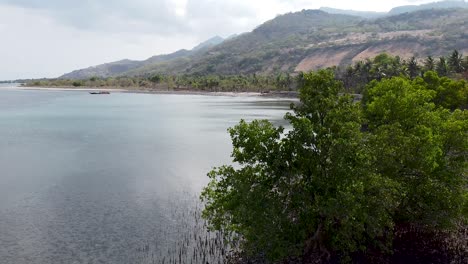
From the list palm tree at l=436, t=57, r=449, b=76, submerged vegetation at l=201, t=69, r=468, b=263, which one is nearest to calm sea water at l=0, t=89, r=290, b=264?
submerged vegetation at l=201, t=69, r=468, b=263

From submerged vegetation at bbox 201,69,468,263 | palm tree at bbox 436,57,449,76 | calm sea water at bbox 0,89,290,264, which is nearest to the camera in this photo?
submerged vegetation at bbox 201,69,468,263

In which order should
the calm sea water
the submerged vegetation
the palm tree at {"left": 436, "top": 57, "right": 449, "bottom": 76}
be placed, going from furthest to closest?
the palm tree at {"left": 436, "top": 57, "right": 449, "bottom": 76}, the calm sea water, the submerged vegetation

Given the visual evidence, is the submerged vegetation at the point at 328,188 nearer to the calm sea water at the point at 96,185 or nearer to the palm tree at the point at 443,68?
the calm sea water at the point at 96,185

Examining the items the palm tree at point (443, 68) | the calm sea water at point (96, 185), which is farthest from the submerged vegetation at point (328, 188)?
the palm tree at point (443, 68)

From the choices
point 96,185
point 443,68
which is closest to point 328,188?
point 96,185

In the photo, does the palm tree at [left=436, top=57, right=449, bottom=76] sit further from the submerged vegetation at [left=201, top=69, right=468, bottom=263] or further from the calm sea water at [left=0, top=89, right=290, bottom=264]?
the submerged vegetation at [left=201, top=69, right=468, bottom=263]

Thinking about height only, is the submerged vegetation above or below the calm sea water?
above

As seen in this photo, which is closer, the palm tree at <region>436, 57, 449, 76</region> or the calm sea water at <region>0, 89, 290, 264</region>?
the calm sea water at <region>0, 89, 290, 264</region>

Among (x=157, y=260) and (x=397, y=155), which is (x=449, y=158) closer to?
(x=397, y=155)

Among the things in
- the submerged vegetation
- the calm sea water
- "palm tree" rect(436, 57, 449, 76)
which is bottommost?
the calm sea water

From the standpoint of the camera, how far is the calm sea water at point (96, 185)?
146 ft

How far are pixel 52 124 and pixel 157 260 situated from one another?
12922 cm

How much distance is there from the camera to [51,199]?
201 ft

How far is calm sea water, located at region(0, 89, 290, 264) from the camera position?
146ft
